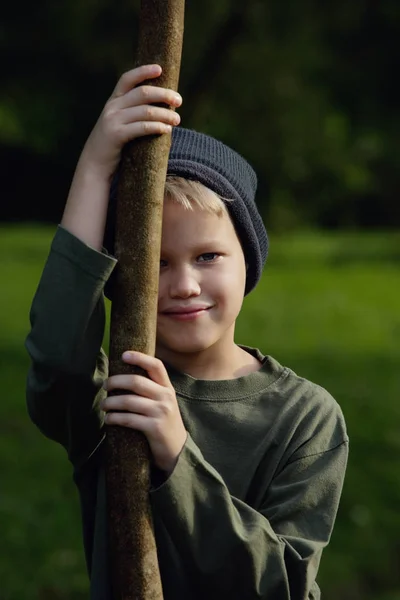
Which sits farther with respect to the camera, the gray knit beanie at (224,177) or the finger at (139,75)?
the gray knit beanie at (224,177)

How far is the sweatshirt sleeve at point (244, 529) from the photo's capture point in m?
2.47

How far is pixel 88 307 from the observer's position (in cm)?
250

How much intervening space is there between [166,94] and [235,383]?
669 millimetres

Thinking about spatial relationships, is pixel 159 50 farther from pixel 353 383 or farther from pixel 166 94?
pixel 353 383

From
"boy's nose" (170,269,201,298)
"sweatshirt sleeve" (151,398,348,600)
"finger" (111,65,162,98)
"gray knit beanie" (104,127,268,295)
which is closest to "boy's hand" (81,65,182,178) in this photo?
"finger" (111,65,162,98)

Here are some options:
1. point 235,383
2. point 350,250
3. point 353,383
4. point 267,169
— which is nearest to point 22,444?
point 353,383

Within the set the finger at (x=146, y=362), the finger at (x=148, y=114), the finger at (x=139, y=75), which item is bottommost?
the finger at (x=146, y=362)

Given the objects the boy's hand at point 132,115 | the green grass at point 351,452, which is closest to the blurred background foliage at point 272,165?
the green grass at point 351,452

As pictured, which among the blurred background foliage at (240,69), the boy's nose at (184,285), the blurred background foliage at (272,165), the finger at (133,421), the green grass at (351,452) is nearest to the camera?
the finger at (133,421)

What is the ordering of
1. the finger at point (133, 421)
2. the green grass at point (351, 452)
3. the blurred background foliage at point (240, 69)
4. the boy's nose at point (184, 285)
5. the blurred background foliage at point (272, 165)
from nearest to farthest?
the finger at point (133, 421) < the boy's nose at point (184, 285) < the green grass at point (351, 452) < the blurred background foliage at point (272, 165) < the blurred background foliage at point (240, 69)

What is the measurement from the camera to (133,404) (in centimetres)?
241

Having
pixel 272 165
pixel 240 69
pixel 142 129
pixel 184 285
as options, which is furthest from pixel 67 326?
pixel 272 165

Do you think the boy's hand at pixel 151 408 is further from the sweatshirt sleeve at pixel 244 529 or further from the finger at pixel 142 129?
the finger at pixel 142 129

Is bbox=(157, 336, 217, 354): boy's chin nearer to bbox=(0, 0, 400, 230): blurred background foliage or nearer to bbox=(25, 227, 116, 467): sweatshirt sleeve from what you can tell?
bbox=(25, 227, 116, 467): sweatshirt sleeve
